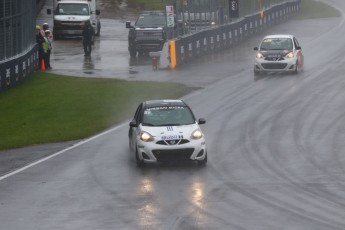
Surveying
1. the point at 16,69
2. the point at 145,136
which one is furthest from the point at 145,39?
the point at 145,136

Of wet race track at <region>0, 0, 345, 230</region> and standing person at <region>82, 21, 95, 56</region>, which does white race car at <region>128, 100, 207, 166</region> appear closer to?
wet race track at <region>0, 0, 345, 230</region>

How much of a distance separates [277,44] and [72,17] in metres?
21.5

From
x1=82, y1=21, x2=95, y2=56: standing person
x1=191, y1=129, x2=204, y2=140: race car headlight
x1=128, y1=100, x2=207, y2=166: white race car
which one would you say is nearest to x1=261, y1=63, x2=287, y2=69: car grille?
x1=82, y1=21, x2=95, y2=56: standing person

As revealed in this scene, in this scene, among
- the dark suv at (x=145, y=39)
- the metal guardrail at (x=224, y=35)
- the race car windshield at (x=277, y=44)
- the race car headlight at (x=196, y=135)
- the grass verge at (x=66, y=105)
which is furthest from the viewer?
the dark suv at (x=145, y=39)

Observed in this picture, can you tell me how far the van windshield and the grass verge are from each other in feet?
62.4

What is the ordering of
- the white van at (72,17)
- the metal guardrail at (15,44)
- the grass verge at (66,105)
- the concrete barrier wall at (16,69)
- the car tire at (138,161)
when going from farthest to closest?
the white van at (72,17) < the metal guardrail at (15,44) < the concrete barrier wall at (16,69) < the grass verge at (66,105) < the car tire at (138,161)

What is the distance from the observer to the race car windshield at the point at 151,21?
54.7 m

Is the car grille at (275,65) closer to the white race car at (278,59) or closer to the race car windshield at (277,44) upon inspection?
the white race car at (278,59)

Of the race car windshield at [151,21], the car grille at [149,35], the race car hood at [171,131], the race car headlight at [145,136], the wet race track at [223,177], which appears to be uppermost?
the race car windshield at [151,21]

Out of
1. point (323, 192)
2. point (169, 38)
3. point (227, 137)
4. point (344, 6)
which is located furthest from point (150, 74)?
point (344, 6)

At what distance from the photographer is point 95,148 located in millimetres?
26812

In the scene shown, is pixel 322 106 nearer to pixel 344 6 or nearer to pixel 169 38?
pixel 169 38

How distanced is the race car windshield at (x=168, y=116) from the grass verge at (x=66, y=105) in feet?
15.2

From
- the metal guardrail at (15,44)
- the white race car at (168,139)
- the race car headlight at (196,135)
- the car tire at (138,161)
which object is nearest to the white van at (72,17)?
the metal guardrail at (15,44)
